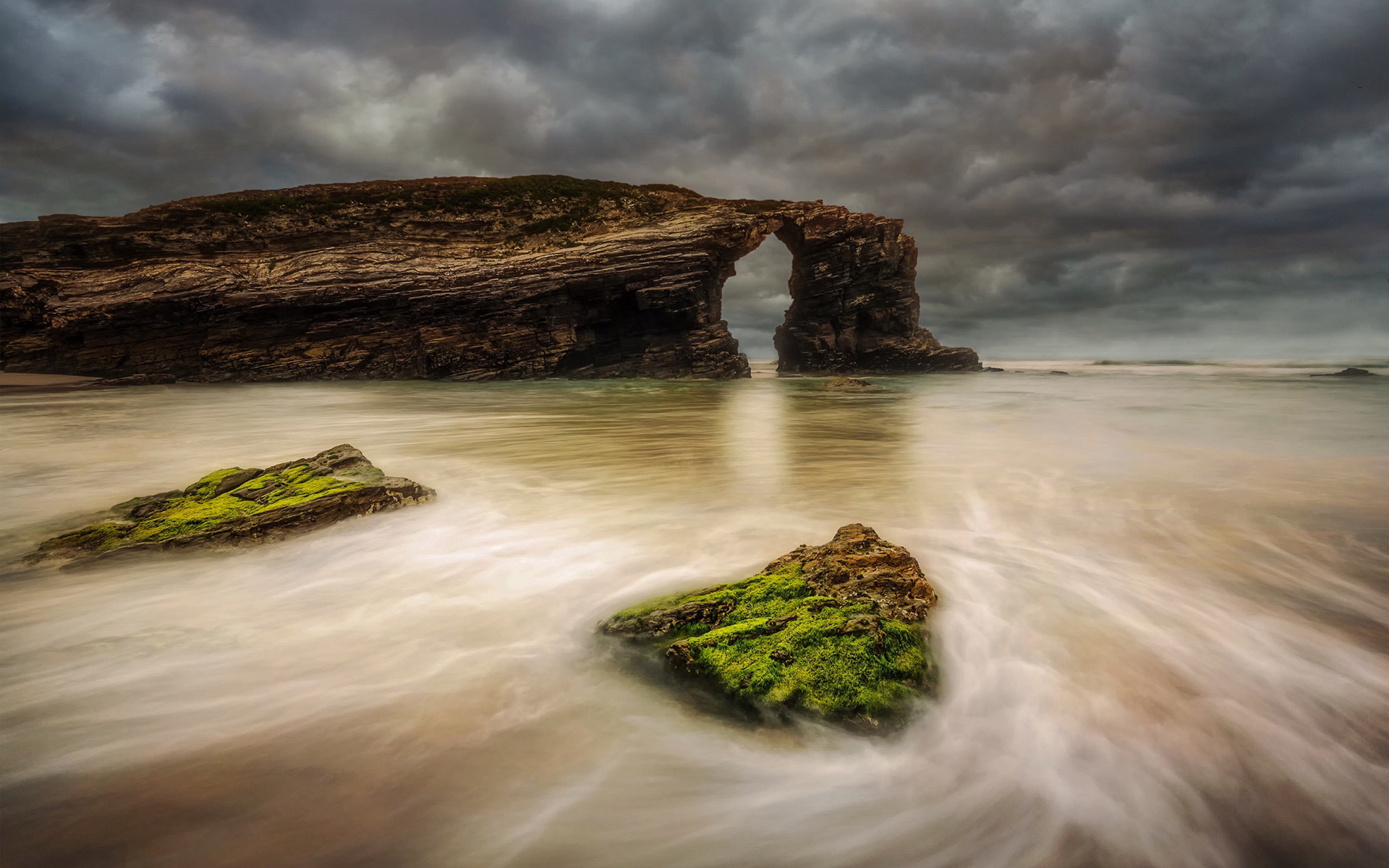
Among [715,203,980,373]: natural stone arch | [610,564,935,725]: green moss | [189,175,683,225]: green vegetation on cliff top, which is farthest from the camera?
[715,203,980,373]: natural stone arch

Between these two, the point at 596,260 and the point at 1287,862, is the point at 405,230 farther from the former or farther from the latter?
the point at 1287,862

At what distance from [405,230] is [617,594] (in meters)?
35.9

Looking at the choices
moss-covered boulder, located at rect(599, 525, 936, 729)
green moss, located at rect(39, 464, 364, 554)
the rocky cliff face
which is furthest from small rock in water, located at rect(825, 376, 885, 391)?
moss-covered boulder, located at rect(599, 525, 936, 729)

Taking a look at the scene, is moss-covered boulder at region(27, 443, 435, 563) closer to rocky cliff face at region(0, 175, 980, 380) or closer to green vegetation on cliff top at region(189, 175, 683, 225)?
rocky cliff face at region(0, 175, 980, 380)

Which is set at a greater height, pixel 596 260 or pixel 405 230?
pixel 405 230

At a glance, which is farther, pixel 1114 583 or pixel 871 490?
pixel 871 490

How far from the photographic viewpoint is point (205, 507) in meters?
4.10

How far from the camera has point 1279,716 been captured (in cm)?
206

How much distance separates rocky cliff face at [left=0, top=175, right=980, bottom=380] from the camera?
2692 cm

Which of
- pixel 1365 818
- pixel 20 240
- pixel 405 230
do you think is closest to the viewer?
pixel 1365 818

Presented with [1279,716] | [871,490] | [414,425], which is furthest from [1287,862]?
[414,425]

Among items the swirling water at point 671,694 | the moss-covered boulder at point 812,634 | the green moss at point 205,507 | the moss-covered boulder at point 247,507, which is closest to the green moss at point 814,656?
the moss-covered boulder at point 812,634

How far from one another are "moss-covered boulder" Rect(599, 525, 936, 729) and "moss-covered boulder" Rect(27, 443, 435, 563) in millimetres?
2801

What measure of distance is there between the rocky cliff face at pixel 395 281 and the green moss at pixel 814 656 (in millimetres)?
29277
